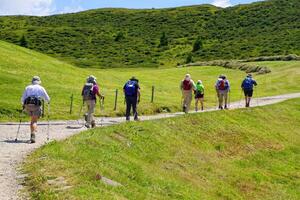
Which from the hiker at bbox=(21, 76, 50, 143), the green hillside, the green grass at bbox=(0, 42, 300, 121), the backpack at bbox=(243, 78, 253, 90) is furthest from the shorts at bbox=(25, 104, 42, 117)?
the green hillside

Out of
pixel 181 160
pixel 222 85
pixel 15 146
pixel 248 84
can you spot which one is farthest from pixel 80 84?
pixel 15 146

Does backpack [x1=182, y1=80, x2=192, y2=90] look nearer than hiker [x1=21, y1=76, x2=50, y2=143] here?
No

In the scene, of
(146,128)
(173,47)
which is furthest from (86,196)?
(173,47)

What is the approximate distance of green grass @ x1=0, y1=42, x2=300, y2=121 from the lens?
125 ft

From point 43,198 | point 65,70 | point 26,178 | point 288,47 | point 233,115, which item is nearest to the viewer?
point 43,198

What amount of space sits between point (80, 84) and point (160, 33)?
90.8 meters

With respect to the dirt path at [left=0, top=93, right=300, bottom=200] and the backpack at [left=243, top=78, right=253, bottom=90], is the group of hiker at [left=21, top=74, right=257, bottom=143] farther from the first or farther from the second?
the dirt path at [left=0, top=93, right=300, bottom=200]

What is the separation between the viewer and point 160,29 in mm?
142500

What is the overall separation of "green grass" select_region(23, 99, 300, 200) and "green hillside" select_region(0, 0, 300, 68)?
6963cm

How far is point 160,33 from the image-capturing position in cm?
13825

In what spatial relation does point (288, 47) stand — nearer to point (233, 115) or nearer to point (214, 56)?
point (214, 56)

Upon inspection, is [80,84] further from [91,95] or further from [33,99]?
[33,99]

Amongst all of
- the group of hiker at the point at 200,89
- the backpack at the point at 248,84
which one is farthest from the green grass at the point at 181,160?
the group of hiker at the point at 200,89

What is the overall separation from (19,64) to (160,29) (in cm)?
9418
